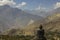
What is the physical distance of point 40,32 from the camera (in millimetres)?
14242

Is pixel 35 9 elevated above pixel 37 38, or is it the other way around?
pixel 35 9

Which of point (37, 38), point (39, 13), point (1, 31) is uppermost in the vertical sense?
point (39, 13)

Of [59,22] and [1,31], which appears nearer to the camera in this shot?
[1,31]

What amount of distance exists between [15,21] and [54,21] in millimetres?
22105

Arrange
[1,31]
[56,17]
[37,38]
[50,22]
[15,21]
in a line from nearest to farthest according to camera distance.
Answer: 1. [37,38]
2. [1,31]
3. [15,21]
4. [50,22]
5. [56,17]

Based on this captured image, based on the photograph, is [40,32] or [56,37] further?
[56,37]

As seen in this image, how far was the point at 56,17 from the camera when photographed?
6756cm

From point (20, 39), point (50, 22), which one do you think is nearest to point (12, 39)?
point (20, 39)

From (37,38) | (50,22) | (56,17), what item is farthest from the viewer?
(56,17)

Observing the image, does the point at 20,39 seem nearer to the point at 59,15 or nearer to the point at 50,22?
the point at 50,22

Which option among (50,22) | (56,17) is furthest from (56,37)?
(56,17)

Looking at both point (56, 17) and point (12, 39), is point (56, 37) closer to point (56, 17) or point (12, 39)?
point (12, 39)

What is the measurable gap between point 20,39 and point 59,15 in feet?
100

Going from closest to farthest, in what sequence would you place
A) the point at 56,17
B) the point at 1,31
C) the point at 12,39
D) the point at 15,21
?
the point at 12,39 < the point at 1,31 < the point at 15,21 < the point at 56,17
